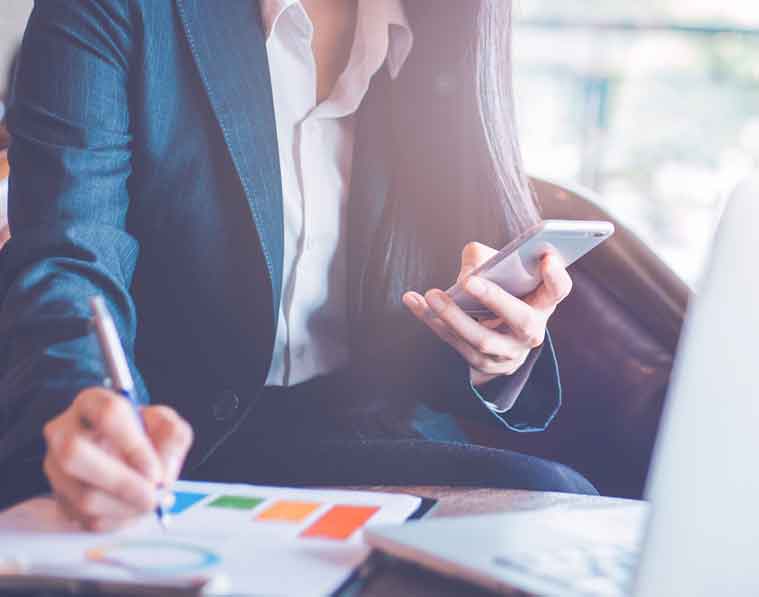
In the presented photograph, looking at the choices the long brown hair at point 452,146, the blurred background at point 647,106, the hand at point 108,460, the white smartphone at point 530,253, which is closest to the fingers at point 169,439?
the hand at point 108,460

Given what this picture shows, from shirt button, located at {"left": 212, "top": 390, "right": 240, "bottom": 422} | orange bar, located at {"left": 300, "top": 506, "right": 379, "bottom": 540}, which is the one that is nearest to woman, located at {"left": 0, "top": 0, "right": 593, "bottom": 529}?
shirt button, located at {"left": 212, "top": 390, "right": 240, "bottom": 422}

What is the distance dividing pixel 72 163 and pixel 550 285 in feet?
1.62

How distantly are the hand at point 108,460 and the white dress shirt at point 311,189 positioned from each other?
56cm

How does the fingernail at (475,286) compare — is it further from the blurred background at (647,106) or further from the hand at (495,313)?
the blurred background at (647,106)

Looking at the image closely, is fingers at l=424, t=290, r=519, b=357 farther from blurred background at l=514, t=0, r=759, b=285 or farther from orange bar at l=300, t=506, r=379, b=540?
blurred background at l=514, t=0, r=759, b=285

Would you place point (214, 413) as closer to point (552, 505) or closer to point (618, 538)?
point (552, 505)

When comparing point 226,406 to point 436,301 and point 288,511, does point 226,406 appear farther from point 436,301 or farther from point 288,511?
point 288,511

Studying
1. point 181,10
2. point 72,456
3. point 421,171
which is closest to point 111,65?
point 181,10

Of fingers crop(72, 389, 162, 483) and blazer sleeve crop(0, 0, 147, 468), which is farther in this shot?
blazer sleeve crop(0, 0, 147, 468)

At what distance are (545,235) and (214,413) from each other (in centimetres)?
41

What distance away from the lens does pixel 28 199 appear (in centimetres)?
96

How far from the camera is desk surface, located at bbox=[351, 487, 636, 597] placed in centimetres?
52

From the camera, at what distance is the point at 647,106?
13.7 ft

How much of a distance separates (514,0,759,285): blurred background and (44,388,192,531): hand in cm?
313
